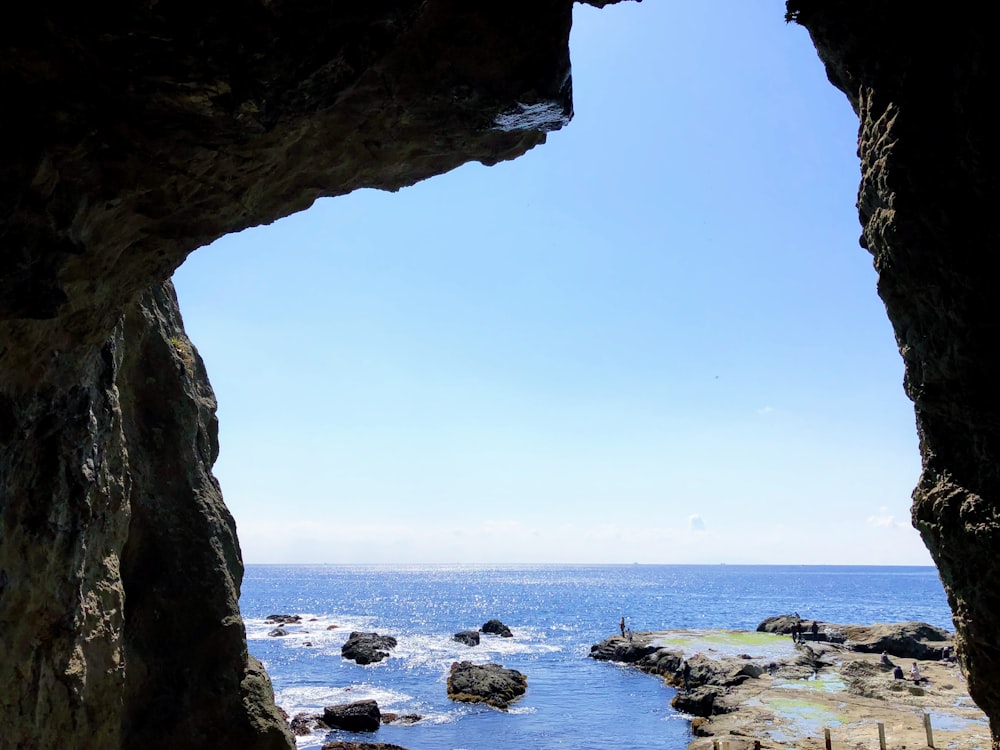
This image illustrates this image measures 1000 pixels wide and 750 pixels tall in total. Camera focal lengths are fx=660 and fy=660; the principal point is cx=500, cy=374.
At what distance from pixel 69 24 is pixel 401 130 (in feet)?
13.8

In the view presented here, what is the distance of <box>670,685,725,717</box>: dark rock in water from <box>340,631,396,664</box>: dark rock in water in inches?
1064

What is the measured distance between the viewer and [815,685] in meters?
38.2

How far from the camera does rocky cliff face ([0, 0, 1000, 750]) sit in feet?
19.5

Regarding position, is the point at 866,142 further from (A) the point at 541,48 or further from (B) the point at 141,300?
(B) the point at 141,300

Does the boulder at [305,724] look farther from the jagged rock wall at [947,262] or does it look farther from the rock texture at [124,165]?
the jagged rock wall at [947,262]

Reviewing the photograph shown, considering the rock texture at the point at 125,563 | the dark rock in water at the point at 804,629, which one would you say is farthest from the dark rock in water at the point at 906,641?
the rock texture at the point at 125,563

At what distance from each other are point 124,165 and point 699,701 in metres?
37.9

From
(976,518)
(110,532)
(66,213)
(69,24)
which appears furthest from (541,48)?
(110,532)

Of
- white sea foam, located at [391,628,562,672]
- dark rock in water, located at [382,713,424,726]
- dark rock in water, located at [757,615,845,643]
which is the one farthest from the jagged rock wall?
dark rock in water, located at [757,615,845,643]

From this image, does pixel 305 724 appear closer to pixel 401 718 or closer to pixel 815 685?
pixel 401 718

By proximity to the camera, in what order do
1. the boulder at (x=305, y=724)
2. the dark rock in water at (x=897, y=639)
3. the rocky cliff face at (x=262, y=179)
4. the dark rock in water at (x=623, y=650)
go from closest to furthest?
1. the rocky cliff face at (x=262, y=179)
2. the boulder at (x=305, y=724)
3. the dark rock in water at (x=897, y=639)
4. the dark rock in water at (x=623, y=650)

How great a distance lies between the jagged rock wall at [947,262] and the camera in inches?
290

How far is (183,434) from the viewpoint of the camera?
16.0 metres

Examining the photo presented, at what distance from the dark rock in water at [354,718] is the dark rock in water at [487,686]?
7.68m
